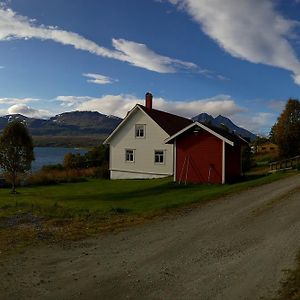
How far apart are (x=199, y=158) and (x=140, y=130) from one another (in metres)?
12.6

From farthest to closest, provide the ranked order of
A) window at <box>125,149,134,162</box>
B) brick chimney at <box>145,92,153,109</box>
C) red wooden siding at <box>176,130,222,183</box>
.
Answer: brick chimney at <box>145,92,153,109</box> < window at <box>125,149,134,162</box> < red wooden siding at <box>176,130,222,183</box>

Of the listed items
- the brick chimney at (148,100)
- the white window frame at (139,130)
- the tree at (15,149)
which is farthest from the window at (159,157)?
the tree at (15,149)

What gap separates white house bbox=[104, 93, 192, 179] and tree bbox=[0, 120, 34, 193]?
42.2 feet

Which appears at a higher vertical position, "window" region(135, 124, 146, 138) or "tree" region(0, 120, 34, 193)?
"window" region(135, 124, 146, 138)

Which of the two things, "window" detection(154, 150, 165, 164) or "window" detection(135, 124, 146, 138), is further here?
"window" detection(135, 124, 146, 138)

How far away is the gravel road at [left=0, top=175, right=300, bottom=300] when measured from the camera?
7996 millimetres

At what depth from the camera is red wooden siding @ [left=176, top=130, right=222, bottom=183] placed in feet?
98.1

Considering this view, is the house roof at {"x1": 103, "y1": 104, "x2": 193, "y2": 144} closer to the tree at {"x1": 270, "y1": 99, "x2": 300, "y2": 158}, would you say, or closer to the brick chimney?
the brick chimney

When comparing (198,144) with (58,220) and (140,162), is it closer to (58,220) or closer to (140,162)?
(140,162)

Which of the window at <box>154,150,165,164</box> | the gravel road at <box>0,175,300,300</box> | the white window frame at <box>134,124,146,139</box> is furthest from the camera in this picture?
the white window frame at <box>134,124,146,139</box>

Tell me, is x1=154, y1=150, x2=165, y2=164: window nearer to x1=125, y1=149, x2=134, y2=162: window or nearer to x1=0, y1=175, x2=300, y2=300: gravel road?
x1=125, y1=149, x2=134, y2=162: window

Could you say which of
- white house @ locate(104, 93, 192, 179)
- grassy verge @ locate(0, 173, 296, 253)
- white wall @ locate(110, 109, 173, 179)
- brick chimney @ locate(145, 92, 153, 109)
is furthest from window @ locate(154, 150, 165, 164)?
grassy verge @ locate(0, 173, 296, 253)

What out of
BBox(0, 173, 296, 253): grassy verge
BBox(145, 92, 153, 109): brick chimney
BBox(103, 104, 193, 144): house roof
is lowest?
BBox(0, 173, 296, 253): grassy verge

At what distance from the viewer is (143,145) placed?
4178 cm
